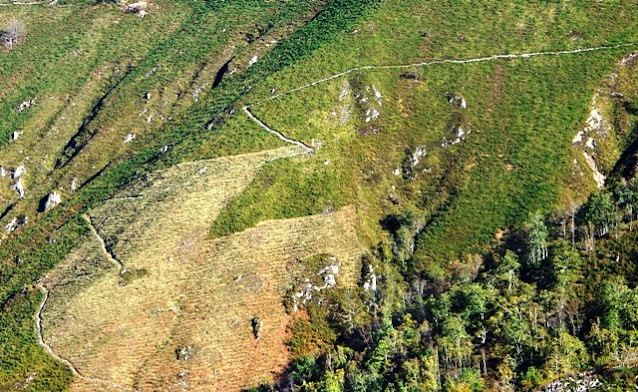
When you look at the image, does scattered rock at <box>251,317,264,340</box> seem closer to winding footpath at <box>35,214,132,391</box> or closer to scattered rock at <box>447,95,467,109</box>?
winding footpath at <box>35,214,132,391</box>

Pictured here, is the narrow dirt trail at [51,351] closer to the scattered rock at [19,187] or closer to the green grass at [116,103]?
the green grass at [116,103]

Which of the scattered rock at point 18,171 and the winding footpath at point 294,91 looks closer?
the winding footpath at point 294,91

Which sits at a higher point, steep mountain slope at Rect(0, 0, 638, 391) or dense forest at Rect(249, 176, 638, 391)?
steep mountain slope at Rect(0, 0, 638, 391)

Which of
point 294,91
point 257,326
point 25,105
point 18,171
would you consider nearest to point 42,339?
point 257,326

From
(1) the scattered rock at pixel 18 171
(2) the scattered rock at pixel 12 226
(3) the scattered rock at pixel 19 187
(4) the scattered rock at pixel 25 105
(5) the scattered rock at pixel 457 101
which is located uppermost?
(4) the scattered rock at pixel 25 105

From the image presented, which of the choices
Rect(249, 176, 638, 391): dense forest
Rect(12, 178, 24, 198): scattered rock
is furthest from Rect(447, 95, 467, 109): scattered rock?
Rect(12, 178, 24, 198): scattered rock

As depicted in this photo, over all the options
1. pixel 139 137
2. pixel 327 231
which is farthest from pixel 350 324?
pixel 139 137

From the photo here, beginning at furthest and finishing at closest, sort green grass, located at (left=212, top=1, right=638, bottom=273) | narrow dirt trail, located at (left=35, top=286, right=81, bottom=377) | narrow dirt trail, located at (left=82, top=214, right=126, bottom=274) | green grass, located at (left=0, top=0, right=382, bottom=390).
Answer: green grass, located at (left=0, top=0, right=382, bottom=390), green grass, located at (left=212, top=1, right=638, bottom=273), narrow dirt trail, located at (left=82, top=214, right=126, bottom=274), narrow dirt trail, located at (left=35, top=286, right=81, bottom=377)

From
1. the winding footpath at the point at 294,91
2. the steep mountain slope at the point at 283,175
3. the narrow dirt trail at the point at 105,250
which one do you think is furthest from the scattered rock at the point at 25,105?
the narrow dirt trail at the point at 105,250
